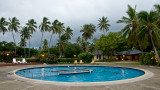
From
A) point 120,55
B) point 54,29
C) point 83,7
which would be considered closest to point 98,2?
point 83,7

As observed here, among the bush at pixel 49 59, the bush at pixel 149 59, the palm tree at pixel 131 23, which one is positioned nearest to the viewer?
the bush at pixel 149 59

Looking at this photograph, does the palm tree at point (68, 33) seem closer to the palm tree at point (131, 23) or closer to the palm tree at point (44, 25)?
the palm tree at point (44, 25)

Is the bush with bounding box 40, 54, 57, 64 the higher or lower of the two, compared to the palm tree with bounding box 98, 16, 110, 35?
lower

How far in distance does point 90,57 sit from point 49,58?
10887 millimetres

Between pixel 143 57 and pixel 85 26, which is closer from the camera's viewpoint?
pixel 143 57

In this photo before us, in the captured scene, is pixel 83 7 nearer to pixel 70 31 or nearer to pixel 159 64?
pixel 159 64

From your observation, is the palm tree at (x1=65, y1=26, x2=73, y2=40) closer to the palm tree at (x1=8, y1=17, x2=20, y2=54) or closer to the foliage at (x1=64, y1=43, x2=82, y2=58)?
the foliage at (x1=64, y1=43, x2=82, y2=58)

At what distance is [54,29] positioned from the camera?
39.2m

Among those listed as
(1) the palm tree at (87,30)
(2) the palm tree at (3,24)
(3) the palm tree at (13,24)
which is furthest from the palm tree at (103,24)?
(2) the palm tree at (3,24)

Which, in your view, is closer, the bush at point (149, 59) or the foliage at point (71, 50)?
the bush at point (149, 59)

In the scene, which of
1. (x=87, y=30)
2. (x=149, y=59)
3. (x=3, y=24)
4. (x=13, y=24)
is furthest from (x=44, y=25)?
(x=149, y=59)

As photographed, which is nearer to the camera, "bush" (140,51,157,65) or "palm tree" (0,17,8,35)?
"bush" (140,51,157,65)

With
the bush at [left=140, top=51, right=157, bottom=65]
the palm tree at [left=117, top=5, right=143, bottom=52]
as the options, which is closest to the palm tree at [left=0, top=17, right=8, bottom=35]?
the palm tree at [left=117, top=5, right=143, bottom=52]

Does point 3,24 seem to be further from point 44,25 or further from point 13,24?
point 44,25
